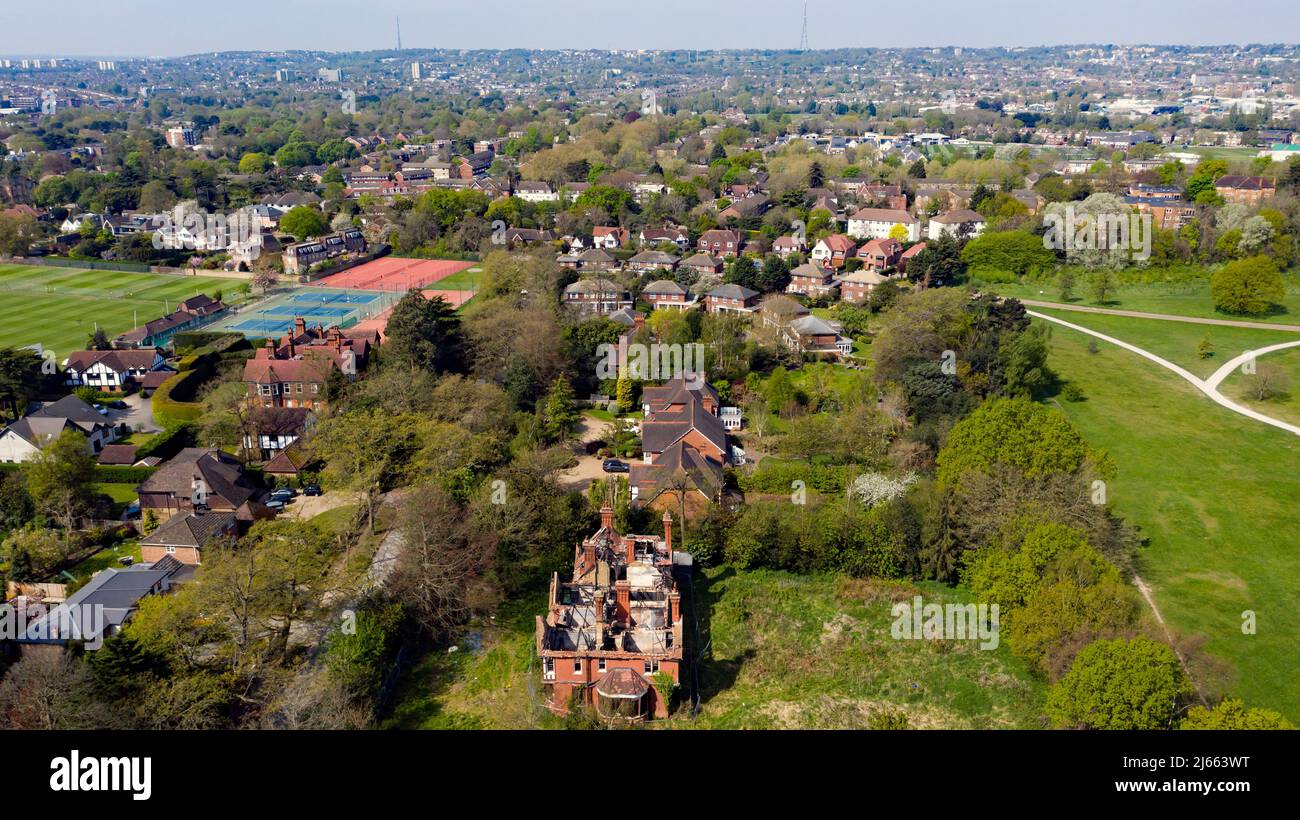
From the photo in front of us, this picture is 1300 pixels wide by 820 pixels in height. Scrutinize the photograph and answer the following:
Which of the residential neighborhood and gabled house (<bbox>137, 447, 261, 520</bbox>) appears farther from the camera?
gabled house (<bbox>137, 447, 261, 520</bbox>)

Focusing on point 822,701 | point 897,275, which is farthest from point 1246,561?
point 897,275

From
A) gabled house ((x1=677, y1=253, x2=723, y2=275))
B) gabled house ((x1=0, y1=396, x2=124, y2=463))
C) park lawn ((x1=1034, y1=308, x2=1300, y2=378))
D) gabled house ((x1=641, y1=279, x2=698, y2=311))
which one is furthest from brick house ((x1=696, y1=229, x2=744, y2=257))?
gabled house ((x1=0, y1=396, x2=124, y2=463))

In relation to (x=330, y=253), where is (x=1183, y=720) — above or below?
below

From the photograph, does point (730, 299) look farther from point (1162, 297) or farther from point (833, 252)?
point (1162, 297)

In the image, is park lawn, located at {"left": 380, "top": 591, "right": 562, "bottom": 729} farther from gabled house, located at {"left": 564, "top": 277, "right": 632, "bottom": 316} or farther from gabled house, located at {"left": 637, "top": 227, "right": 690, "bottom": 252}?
gabled house, located at {"left": 637, "top": 227, "right": 690, "bottom": 252}

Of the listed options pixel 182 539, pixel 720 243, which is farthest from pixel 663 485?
pixel 720 243
